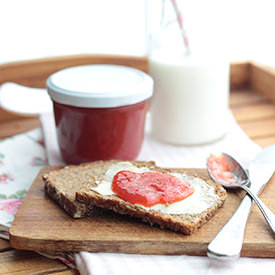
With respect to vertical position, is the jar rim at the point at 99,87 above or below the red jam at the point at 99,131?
above

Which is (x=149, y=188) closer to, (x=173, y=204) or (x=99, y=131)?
(x=173, y=204)

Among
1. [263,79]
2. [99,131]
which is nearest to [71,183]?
[99,131]

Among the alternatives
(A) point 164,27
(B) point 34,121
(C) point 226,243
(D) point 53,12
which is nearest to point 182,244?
(C) point 226,243

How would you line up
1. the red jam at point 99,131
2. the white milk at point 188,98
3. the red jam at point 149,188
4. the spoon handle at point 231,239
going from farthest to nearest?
the white milk at point 188,98, the red jam at point 99,131, the red jam at point 149,188, the spoon handle at point 231,239

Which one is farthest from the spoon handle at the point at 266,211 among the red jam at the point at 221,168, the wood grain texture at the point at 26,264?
the wood grain texture at the point at 26,264

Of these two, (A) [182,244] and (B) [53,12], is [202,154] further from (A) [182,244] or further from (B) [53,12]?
(B) [53,12]

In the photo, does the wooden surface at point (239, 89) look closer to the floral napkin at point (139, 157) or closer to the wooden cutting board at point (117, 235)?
the floral napkin at point (139, 157)

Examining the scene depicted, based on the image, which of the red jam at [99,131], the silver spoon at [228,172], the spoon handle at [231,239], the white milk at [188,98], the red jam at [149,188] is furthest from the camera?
the white milk at [188,98]
